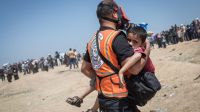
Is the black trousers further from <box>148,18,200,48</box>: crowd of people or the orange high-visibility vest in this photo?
<box>148,18,200,48</box>: crowd of people

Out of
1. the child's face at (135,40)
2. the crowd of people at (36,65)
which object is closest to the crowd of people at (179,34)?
the crowd of people at (36,65)

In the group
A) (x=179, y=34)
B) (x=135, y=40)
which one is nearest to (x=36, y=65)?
(x=179, y=34)

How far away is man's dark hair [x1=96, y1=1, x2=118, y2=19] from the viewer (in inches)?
135

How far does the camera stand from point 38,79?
2795 centimetres

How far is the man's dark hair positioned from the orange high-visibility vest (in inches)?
7.6

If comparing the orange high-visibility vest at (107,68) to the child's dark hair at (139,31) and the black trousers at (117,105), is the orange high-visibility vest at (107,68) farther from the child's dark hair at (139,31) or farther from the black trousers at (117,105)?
the child's dark hair at (139,31)

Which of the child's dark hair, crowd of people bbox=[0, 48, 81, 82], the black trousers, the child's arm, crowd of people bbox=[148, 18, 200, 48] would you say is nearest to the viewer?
the child's arm

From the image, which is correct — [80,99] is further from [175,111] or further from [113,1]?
[175,111]

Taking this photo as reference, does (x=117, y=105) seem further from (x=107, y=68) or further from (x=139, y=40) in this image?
(x=139, y=40)

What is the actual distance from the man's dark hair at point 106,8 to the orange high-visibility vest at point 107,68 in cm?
19

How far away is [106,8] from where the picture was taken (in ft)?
11.2

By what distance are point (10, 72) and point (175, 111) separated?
28625 mm

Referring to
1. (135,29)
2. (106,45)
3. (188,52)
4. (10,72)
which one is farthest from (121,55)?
(10,72)

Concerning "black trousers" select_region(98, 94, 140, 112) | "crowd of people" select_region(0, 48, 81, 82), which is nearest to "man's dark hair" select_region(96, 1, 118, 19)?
"black trousers" select_region(98, 94, 140, 112)
